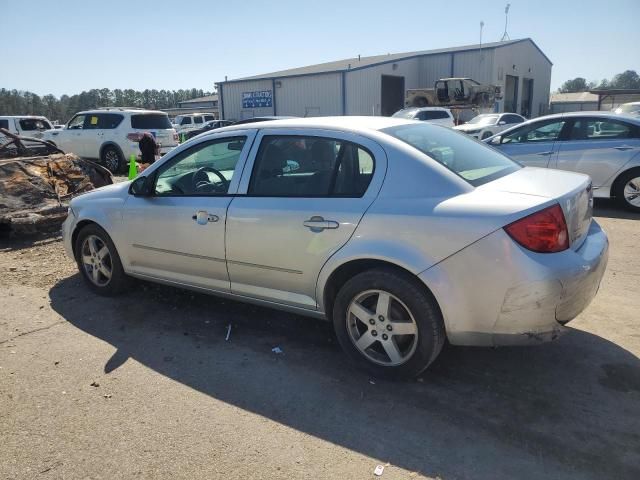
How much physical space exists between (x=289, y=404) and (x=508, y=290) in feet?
4.76

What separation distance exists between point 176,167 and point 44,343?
177 cm

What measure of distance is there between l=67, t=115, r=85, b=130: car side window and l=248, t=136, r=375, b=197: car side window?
14162mm

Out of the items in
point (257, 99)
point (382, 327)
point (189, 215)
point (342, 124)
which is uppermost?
point (257, 99)

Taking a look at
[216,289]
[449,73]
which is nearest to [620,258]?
[216,289]

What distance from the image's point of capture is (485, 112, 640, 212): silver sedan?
787 centimetres

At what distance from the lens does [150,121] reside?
1523 centimetres

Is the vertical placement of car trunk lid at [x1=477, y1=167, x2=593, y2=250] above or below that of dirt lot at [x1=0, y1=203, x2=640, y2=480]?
above

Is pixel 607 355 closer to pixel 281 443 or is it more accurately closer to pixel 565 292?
pixel 565 292

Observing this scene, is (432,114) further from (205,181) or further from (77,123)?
(205,181)

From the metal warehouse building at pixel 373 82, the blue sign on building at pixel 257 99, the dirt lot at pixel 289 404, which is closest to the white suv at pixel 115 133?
the dirt lot at pixel 289 404

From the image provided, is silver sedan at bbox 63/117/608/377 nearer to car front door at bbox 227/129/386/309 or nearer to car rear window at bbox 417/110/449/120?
car front door at bbox 227/129/386/309

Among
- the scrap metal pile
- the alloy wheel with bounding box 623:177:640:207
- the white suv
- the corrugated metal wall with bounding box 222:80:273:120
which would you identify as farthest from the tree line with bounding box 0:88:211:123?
the alloy wheel with bounding box 623:177:640:207

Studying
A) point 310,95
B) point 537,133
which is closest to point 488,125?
point 537,133

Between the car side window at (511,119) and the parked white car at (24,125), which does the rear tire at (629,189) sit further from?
the parked white car at (24,125)
